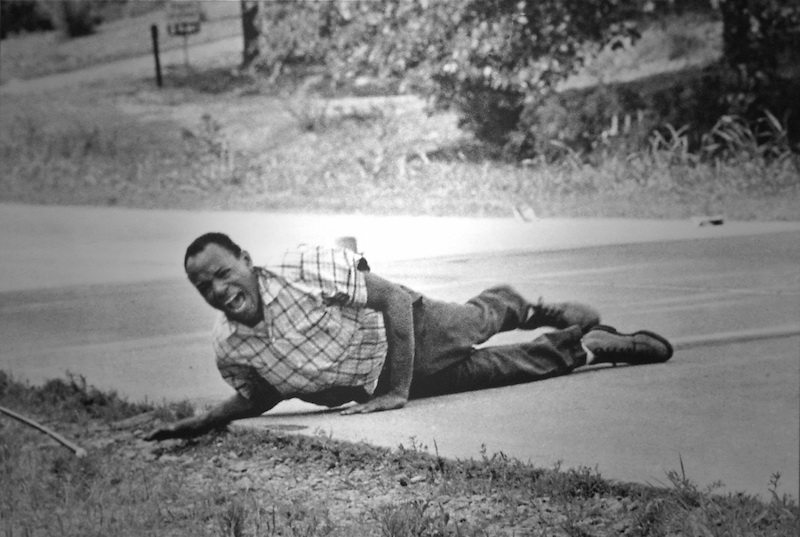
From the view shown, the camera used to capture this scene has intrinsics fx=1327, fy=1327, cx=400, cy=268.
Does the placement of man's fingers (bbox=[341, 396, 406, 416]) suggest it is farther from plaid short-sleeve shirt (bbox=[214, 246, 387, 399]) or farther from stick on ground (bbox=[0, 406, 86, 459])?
stick on ground (bbox=[0, 406, 86, 459])

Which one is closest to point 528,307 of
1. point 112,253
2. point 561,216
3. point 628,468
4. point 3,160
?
point 561,216

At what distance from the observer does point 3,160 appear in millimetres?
6949

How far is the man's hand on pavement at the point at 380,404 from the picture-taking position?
5453mm

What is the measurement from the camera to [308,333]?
572 cm

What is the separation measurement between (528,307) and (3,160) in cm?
316

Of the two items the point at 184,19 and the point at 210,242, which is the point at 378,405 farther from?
the point at 184,19

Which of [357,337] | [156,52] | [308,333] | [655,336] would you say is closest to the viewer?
[655,336]

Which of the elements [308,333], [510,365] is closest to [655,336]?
[510,365]

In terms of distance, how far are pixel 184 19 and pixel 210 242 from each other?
3.66 feet

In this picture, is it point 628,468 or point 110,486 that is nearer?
point 628,468

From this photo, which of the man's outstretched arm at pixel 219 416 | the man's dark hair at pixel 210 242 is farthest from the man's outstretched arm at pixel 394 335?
the man's dark hair at pixel 210 242

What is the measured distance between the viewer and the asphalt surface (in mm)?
4680

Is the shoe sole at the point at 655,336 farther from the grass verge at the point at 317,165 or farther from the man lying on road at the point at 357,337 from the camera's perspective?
the grass verge at the point at 317,165

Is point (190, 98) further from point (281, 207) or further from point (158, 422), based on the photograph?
point (158, 422)
